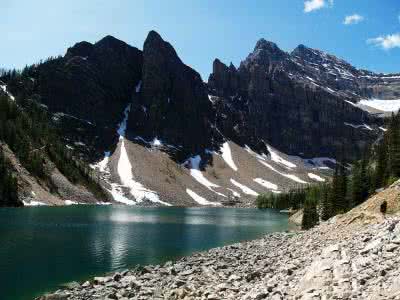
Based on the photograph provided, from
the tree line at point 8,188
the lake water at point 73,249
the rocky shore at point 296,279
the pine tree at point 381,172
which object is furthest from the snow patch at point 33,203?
the rocky shore at point 296,279

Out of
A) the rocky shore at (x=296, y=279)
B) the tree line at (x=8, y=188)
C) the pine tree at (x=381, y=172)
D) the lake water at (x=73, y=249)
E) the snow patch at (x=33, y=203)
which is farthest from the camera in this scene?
the snow patch at (x=33, y=203)

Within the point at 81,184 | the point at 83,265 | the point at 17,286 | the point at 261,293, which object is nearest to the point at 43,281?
the point at 17,286

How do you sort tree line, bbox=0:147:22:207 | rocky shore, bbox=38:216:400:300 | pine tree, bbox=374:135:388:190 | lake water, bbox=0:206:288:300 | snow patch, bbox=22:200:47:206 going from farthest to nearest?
snow patch, bbox=22:200:47:206 < tree line, bbox=0:147:22:207 < pine tree, bbox=374:135:388:190 < lake water, bbox=0:206:288:300 < rocky shore, bbox=38:216:400:300

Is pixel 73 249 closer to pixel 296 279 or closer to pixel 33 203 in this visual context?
pixel 296 279

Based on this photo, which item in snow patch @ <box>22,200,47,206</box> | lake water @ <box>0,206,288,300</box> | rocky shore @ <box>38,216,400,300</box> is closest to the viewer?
rocky shore @ <box>38,216,400,300</box>

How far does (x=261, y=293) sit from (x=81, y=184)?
182 metres

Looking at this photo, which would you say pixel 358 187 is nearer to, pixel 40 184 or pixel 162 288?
pixel 162 288

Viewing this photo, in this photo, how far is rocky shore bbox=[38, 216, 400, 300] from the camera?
69.1 ft

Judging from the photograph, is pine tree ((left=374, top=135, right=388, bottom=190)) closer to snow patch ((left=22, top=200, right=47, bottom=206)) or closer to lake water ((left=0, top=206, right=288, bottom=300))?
lake water ((left=0, top=206, right=288, bottom=300))

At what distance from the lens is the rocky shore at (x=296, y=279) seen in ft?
69.1

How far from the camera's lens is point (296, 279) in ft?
82.2

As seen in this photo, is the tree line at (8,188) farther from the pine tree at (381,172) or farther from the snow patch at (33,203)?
the pine tree at (381,172)

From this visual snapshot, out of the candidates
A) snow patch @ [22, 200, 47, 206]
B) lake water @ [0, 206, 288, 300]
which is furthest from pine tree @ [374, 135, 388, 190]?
snow patch @ [22, 200, 47, 206]

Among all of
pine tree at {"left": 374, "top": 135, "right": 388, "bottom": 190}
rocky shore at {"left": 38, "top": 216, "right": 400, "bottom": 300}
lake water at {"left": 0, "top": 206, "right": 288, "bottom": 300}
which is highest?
pine tree at {"left": 374, "top": 135, "right": 388, "bottom": 190}
